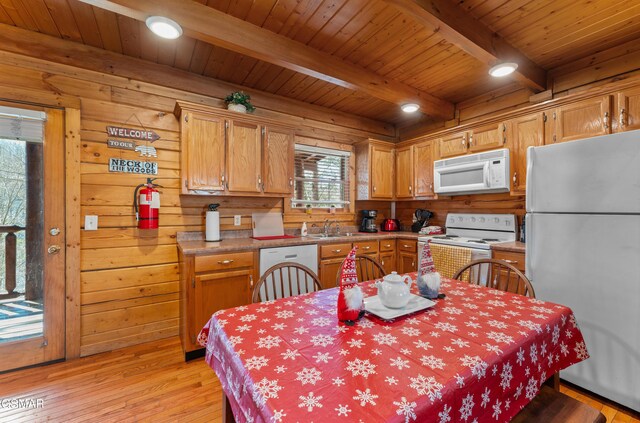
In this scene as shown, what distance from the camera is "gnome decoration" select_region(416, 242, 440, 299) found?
1333mm

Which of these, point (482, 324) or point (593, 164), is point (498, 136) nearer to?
point (593, 164)

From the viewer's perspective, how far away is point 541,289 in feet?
6.40

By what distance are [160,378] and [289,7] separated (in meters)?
2.72

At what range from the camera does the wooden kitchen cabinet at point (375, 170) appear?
3.68m

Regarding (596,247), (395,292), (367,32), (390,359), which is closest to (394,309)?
(395,292)

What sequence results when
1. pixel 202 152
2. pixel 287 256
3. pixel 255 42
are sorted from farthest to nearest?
pixel 287 256 → pixel 202 152 → pixel 255 42

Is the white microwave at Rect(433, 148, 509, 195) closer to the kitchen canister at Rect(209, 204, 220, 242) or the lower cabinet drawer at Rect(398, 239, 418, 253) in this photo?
the lower cabinet drawer at Rect(398, 239, 418, 253)

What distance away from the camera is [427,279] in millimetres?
1332

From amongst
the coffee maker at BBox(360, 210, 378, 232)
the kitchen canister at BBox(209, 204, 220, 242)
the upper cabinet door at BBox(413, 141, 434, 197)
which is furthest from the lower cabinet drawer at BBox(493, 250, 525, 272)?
the kitchen canister at BBox(209, 204, 220, 242)

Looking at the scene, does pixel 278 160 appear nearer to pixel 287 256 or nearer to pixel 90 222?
pixel 287 256

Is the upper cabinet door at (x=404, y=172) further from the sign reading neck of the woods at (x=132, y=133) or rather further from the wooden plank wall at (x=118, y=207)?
the sign reading neck of the woods at (x=132, y=133)

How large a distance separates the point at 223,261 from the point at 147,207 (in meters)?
0.82

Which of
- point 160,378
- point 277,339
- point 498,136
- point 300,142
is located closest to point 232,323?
point 277,339

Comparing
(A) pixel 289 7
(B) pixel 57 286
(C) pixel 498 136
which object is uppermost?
(A) pixel 289 7
